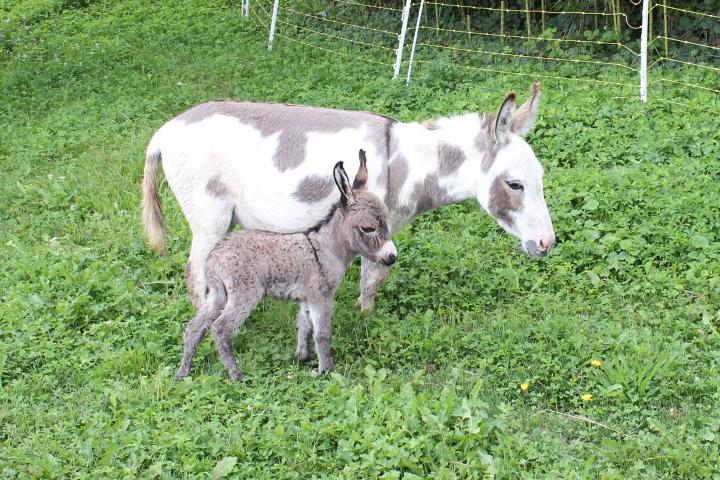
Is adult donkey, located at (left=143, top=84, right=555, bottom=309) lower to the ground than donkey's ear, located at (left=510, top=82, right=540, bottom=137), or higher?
lower

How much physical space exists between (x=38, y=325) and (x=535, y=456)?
295 centimetres

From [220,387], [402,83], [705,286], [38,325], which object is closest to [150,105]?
[402,83]

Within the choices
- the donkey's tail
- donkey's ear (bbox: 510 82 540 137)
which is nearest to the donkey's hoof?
the donkey's tail

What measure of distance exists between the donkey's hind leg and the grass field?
0.74 feet

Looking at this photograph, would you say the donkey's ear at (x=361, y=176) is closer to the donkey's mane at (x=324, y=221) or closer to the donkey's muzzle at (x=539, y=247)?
the donkey's mane at (x=324, y=221)

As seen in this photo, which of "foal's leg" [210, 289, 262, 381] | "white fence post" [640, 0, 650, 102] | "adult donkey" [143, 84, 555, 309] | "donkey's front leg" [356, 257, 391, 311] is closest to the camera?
"foal's leg" [210, 289, 262, 381]

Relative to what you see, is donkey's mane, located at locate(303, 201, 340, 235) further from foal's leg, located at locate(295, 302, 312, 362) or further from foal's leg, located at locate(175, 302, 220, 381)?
foal's leg, located at locate(175, 302, 220, 381)

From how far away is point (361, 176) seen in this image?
176 inches

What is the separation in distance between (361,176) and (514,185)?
87 centimetres

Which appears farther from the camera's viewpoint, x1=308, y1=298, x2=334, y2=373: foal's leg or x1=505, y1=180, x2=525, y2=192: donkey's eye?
x1=505, y1=180, x2=525, y2=192: donkey's eye

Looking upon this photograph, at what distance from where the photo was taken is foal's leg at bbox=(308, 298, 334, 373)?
4.39 metres

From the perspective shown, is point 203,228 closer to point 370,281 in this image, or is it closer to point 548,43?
point 370,281

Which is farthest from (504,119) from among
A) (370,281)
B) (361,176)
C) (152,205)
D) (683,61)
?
(683,61)

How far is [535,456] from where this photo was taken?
142 inches
